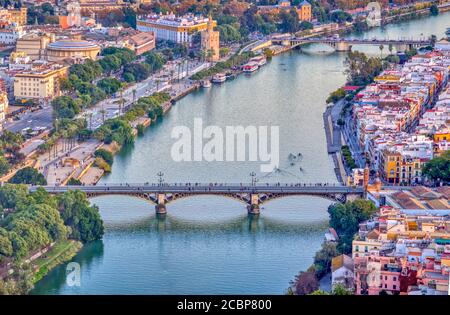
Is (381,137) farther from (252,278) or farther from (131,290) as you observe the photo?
(131,290)

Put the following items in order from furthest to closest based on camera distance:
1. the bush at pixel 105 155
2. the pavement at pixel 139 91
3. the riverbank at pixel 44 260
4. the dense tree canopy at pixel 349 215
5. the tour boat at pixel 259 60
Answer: the tour boat at pixel 259 60 → the pavement at pixel 139 91 → the bush at pixel 105 155 → the dense tree canopy at pixel 349 215 → the riverbank at pixel 44 260

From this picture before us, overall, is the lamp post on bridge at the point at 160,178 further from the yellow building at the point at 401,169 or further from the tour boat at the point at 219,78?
the tour boat at the point at 219,78

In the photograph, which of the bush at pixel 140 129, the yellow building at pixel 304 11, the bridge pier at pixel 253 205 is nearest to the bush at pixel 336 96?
the bush at pixel 140 129

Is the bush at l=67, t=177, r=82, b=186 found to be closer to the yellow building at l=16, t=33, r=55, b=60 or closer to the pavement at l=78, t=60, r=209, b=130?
the pavement at l=78, t=60, r=209, b=130

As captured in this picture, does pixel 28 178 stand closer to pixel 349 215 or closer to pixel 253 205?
pixel 253 205

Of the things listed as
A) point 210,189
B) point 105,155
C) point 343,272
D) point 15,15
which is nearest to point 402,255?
point 343,272

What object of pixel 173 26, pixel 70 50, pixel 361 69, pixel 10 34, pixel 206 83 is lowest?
pixel 206 83

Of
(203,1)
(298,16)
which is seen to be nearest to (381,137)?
(298,16)

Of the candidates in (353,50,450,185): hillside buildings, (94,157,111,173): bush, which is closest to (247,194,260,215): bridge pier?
(353,50,450,185): hillside buildings
